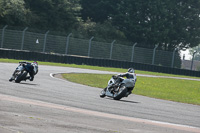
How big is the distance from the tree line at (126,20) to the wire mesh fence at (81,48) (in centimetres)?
609

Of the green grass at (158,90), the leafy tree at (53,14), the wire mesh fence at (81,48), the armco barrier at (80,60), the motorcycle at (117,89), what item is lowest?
the green grass at (158,90)

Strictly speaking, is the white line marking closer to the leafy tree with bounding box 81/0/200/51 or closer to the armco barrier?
the armco barrier

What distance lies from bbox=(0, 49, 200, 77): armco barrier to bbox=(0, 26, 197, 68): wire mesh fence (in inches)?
53.8

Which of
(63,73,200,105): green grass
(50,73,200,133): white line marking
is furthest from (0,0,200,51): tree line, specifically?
(50,73,200,133): white line marking

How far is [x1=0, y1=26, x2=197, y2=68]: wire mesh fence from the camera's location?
3806cm

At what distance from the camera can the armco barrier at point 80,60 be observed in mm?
34125

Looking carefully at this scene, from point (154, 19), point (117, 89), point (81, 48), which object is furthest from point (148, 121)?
point (154, 19)

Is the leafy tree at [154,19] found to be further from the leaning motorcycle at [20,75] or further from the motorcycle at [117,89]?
the motorcycle at [117,89]

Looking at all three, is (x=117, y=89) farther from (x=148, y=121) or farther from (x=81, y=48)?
(x=81, y=48)

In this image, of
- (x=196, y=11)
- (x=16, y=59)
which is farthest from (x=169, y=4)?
(x=16, y=59)

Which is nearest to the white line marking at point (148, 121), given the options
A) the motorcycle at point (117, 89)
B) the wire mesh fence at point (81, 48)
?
the motorcycle at point (117, 89)

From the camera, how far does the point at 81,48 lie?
1629 inches

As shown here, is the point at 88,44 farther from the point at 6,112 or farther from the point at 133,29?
the point at 6,112

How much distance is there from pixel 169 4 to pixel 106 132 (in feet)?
182
